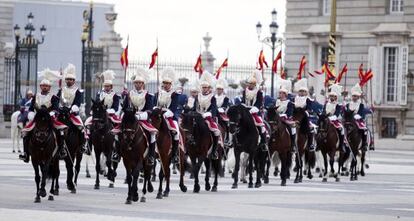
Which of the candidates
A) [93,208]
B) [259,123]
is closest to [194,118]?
[259,123]

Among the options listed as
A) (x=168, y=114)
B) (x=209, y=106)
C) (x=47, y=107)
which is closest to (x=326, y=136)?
(x=209, y=106)

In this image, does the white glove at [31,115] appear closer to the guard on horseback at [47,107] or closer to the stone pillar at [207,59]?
the guard on horseback at [47,107]

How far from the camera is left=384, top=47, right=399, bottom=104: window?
66.1 m

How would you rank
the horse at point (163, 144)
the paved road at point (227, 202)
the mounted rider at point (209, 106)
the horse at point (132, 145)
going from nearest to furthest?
the paved road at point (227, 202)
the horse at point (132, 145)
the horse at point (163, 144)
the mounted rider at point (209, 106)

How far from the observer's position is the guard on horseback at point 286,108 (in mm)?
35812

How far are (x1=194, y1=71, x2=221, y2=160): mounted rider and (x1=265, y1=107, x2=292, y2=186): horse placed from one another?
2741 millimetres

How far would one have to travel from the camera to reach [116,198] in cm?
2842

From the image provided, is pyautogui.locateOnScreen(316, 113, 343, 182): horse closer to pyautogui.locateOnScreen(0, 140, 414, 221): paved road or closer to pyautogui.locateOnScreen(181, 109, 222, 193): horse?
pyautogui.locateOnScreen(0, 140, 414, 221): paved road

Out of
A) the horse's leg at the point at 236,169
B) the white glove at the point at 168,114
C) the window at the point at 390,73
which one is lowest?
the horse's leg at the point at 236,169

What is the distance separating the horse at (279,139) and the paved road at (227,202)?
612 mm

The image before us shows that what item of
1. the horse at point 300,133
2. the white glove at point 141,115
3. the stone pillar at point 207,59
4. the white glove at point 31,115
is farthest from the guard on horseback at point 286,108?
the stone pillar at point 207,59

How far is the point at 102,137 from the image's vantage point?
3262 cm

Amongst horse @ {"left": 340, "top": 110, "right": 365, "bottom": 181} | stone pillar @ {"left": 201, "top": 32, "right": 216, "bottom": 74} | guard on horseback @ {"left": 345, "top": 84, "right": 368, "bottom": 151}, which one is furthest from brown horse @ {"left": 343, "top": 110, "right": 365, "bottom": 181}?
stone pillar @ {"left": 201, "top": 32, "right": 216, "bottom": 74}

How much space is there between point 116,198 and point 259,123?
585cm
